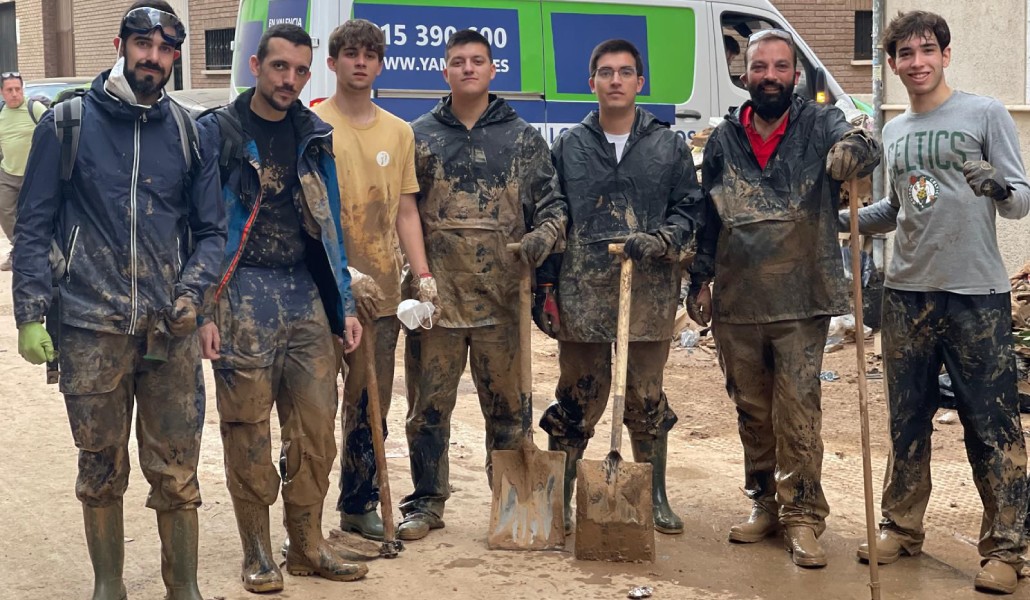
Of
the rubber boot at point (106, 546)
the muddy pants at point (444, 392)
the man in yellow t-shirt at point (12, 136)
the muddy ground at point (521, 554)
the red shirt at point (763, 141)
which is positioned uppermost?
the man in yellow t-shirt at point (12, 136)

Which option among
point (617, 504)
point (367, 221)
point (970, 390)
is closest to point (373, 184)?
point (367, 221)

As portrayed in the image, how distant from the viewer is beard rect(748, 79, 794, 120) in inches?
201

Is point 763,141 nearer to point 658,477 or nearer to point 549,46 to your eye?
point 658,477

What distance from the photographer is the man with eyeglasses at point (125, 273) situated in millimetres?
4176

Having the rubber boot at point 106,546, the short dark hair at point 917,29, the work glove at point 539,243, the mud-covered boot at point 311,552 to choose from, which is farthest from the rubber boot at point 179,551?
the short dark hair at point 917,29

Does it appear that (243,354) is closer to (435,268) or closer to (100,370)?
(100,370)

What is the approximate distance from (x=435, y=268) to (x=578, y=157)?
79cm

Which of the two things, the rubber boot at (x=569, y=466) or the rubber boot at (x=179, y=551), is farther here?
the rubber boot at (x=569, y=466)

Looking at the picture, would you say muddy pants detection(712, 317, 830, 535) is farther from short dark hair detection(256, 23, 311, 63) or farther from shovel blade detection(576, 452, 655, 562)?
short dark hair detection(256, 23, 311, 63)

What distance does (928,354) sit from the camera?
5008mm

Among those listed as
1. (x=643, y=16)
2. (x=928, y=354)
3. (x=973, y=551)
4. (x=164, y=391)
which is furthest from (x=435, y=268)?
(x=643, y=16)

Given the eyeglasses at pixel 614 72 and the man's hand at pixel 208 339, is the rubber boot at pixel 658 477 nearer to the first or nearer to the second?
the eyeglasses at pixel 614 72

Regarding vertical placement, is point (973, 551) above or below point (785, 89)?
below

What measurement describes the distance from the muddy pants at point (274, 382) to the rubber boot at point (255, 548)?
5cm
